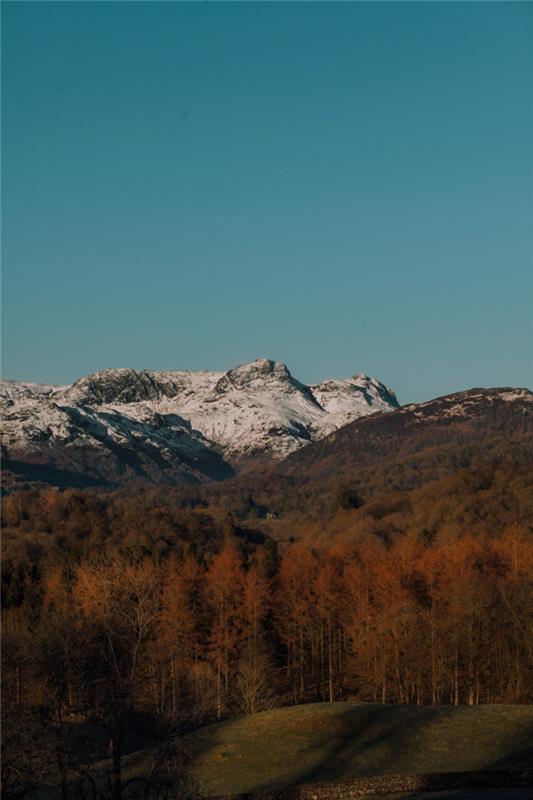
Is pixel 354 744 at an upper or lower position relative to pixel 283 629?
lower

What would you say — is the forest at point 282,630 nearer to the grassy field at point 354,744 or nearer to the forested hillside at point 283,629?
the forested hillside at point 283,629

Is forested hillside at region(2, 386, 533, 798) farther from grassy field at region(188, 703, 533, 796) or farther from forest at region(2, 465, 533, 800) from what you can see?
grassy field at region(188, 703, 533, 796)

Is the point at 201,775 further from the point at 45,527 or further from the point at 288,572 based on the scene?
the point at 45,527

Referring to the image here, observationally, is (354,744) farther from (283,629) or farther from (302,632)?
(283,629)

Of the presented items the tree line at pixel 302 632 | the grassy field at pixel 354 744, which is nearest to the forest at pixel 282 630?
the tree line at pixel 302 632

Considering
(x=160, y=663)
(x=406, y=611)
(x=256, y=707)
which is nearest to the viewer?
(x=160, y=663)

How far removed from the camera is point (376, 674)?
261 feet

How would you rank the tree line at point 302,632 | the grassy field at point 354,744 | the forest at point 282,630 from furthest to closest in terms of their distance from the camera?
the tree line at point 302,632, the forest at point 282,630, the grassy field at point 354,744

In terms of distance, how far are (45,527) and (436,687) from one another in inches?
5324

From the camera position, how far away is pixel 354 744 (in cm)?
5247

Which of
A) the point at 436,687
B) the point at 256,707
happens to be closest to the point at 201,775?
the point at 256,707

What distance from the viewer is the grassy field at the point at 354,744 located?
154 feet

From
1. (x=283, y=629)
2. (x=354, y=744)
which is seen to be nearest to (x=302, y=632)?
(x=283, y=629)

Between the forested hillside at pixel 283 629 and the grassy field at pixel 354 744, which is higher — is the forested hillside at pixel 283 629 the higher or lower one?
the higher one
